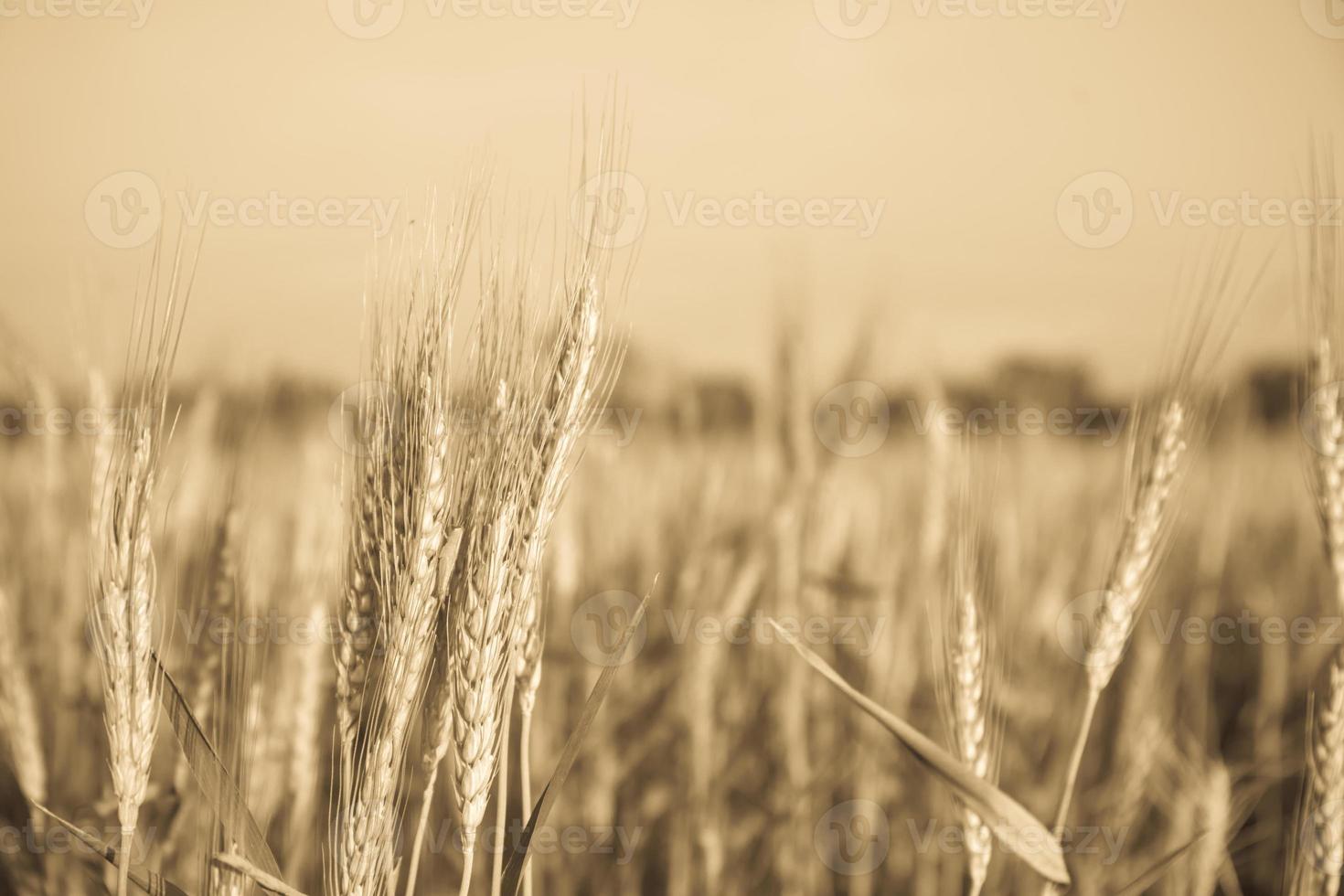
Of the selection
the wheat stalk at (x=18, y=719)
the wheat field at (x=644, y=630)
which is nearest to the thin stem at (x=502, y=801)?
the wheat field at (x=644, y=630)

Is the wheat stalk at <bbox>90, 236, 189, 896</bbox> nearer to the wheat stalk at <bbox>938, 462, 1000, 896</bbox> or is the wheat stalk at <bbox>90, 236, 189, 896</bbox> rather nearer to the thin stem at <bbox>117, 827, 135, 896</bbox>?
the thin stem at <bbox>117, 827, 135, 896</bbox>

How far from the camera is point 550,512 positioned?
775 mm

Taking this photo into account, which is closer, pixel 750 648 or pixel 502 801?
pixel 502 801

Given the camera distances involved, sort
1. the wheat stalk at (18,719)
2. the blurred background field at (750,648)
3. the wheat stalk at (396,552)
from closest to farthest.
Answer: the wheat stalk at (396,552)
the wheat stalk at (18,719)
the blurred background field at (750,648)

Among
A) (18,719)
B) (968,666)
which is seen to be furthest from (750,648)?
(18,719)

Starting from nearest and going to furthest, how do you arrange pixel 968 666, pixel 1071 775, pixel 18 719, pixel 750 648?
pixel 1071 775 < pixel 968 666 < pixel 18 719 < pixel 750 648

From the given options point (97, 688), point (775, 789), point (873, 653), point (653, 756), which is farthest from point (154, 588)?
point (873, 653)

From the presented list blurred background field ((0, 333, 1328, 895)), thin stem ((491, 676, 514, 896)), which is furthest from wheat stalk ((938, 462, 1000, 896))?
thin stem ((491, 676, 514, 896))

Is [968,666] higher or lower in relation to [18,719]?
higher

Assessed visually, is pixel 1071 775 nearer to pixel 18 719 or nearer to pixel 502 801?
pixel 502 801

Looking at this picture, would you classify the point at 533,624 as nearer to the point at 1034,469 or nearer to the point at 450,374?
the point at 450,374

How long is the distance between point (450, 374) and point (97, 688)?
3.90 feet

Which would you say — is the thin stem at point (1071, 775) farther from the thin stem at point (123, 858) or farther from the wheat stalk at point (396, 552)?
the thin stem at point (123, 858)

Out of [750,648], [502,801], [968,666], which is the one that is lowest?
[750,648]
